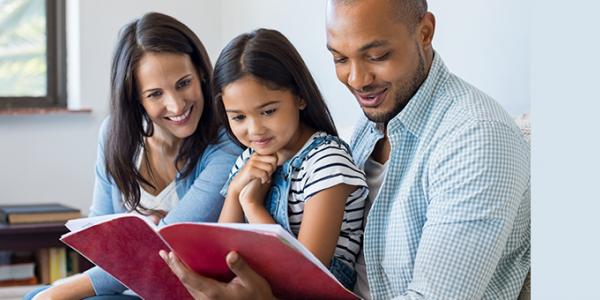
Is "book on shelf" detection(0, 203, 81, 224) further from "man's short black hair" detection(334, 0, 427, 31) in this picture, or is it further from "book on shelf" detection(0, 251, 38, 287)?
"man's short black hair" detection(334, 0, 427, 31)

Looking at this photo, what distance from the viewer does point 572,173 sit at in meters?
0.55

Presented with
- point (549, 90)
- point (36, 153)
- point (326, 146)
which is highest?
point (549, 90)

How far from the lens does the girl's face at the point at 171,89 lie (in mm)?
1985

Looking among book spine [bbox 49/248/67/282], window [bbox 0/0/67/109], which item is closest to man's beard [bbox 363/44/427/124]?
book spine [bbox 49/248/67/282]

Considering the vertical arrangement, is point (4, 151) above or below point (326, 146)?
below

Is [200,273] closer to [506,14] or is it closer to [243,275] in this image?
[243,275]

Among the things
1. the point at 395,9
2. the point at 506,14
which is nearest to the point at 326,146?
the point at 395,9

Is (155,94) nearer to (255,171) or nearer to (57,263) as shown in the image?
(255,171)

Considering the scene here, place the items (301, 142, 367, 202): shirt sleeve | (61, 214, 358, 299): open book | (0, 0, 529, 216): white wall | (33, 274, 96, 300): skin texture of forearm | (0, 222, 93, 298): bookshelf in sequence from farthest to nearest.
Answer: (0, 0, 529, 216): white wall < (0, 222, 93, 298): bookshelf < (33, 274, 96, 300): skin texture of forearm < (301, 142, 367, 202): shirt sleeve < (61, 214, 358, 299): open book

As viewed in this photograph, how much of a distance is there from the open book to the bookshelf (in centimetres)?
157

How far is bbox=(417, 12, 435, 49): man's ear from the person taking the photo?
4.81 ft

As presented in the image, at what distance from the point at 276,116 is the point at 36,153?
7.22ft

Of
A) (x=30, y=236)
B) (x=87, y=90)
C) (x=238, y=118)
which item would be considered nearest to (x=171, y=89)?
(x=238, y=118)

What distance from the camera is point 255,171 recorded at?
5.51ft
